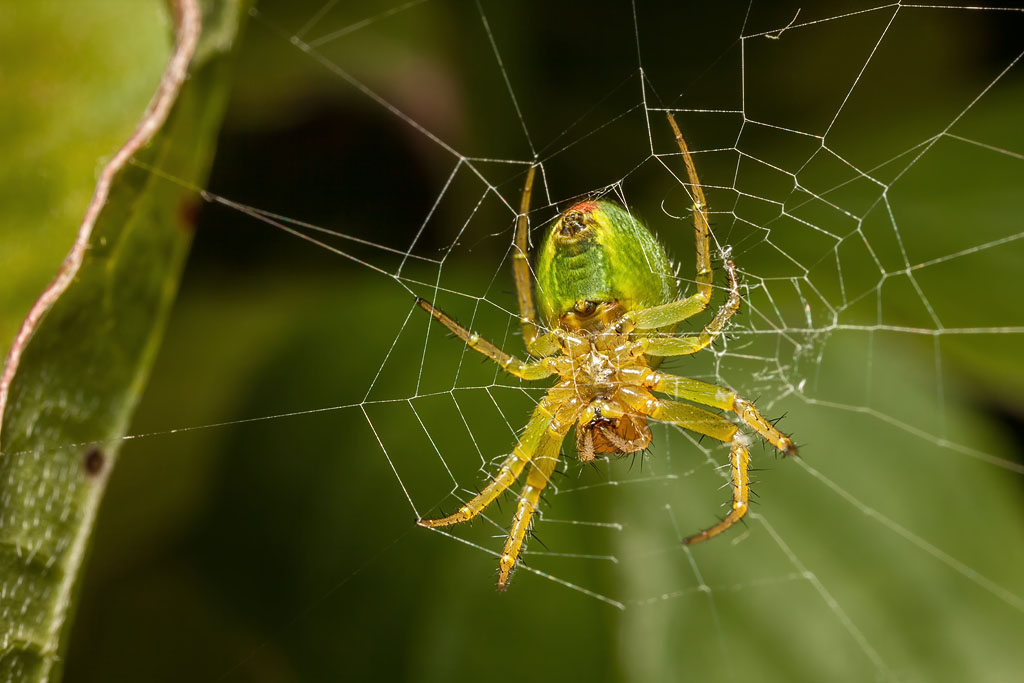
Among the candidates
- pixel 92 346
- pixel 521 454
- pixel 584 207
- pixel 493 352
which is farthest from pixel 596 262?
pixel 92 346

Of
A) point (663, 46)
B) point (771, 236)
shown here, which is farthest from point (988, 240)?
point (663, 46)

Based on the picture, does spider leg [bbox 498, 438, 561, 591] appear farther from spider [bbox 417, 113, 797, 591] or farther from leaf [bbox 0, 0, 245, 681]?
leaf [bbox 0, 0, 245, 681]

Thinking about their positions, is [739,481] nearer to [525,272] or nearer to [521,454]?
[521,454]

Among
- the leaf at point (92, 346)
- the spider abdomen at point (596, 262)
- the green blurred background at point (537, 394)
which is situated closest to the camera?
the leaf at point (92, 346)

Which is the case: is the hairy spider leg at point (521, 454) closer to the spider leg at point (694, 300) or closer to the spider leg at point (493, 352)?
the spider leg at point (493, 352)

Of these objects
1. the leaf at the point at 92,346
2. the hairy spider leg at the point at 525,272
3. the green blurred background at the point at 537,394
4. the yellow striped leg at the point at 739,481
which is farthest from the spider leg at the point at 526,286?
the leaf at the point at 92,346

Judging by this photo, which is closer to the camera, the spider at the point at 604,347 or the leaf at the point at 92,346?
the leaf at the point at 92,346
